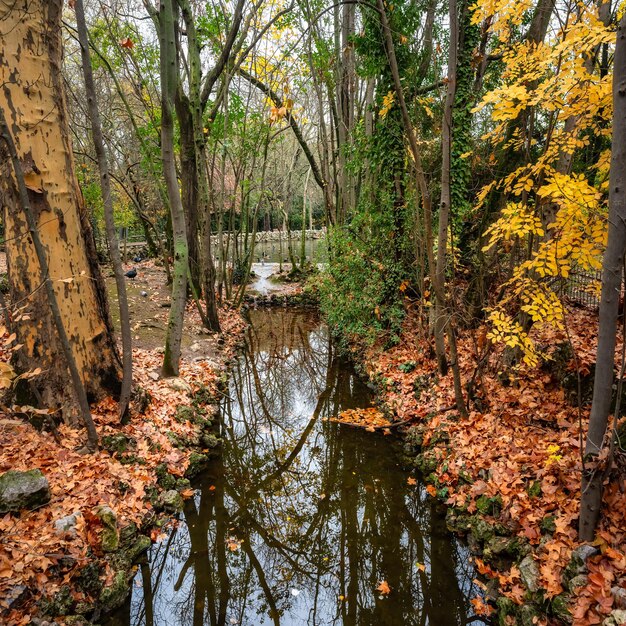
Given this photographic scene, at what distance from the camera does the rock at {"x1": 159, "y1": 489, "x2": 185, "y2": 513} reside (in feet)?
16.9

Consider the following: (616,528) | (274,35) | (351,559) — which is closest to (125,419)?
(351,559)

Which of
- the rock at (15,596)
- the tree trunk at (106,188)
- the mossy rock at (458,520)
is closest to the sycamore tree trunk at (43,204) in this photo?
the tree trunk at (106,188)

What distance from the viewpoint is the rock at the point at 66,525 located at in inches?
145

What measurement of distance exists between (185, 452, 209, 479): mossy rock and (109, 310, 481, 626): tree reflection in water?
18 cm

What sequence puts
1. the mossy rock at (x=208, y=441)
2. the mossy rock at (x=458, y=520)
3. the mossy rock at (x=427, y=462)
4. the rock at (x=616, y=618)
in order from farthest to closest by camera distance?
1. the mossy rock at (x=208, y=441)
2. the mossy rock at (x=427, y=462)
3. the mossy rock at (x=458, y=520)
4. the rock at (x=616, y=618)

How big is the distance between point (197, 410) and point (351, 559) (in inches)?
156

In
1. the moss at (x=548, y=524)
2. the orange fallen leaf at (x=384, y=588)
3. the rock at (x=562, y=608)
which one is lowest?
the orange fallen leaf at (x=384, y=588)

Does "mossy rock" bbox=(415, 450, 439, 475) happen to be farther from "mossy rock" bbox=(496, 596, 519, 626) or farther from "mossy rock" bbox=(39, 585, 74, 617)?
"mossy rock" bbox=(39, 585, 74, 617)

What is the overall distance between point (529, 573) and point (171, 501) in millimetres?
4043

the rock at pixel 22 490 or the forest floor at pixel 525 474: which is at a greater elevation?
the rock at pixel 22 490

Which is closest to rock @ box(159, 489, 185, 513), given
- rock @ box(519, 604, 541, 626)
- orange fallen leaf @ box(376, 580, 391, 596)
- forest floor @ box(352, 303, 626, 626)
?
orange fallen leaf @ box(376, 580, 391, 596)

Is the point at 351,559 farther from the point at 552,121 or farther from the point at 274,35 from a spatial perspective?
the point at 274,35

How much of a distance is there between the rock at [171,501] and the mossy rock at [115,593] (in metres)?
1.11

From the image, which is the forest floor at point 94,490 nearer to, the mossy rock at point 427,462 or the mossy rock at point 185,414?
the mossy rock at point 185,414
